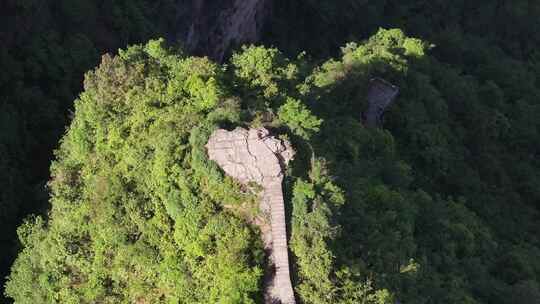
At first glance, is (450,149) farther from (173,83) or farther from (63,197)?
(63,197)

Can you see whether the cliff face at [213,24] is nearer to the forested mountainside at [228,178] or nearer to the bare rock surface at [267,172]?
the forested mountainside at [228,178]

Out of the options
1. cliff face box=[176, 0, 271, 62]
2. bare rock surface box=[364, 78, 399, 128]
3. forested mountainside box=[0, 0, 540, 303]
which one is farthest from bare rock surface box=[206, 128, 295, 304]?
cliff face box=[176, 0, 271, 62]

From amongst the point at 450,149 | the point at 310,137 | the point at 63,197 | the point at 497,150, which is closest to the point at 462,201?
the point at 450,149

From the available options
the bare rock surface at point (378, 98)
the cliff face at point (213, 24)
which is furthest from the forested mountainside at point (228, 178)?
the bare rock surface at point (378, 98)

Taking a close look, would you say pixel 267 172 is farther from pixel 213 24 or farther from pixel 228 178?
pixel 213 24

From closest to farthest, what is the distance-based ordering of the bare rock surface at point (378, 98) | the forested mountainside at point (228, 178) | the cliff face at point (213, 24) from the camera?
the forested mountainside at point (228, 178)
the bare rock surface at point (378, 98)
the cliff face at point (213, 24)

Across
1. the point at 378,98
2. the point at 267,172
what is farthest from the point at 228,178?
the point at 378,98
